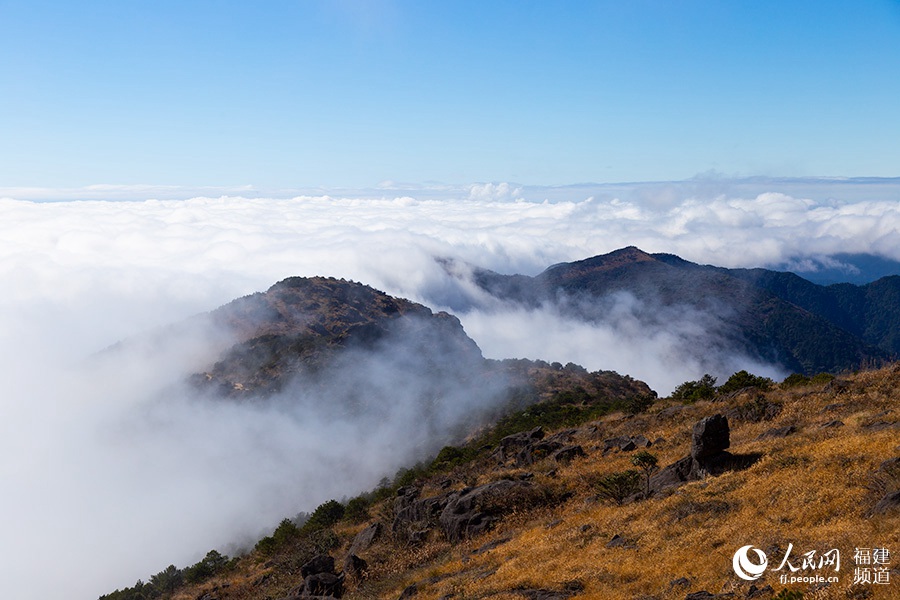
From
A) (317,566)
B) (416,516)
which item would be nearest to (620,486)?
(416,516)

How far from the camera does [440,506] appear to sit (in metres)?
Answer: 29.8

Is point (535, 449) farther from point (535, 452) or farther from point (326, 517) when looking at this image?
point (326, 517)

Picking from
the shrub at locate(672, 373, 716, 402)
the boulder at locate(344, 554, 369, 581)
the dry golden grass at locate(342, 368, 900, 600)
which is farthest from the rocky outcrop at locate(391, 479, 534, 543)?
the shrub at locate(672, 373, 716, 402)

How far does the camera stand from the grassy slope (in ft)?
48.3

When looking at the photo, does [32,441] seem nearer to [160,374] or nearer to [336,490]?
[160,374]

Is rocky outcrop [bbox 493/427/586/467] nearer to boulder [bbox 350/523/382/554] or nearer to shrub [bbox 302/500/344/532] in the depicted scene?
boulder [bbox 350/523/382/554]

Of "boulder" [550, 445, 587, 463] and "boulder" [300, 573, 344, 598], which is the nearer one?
"boulder" [300, 573, 344, 598]

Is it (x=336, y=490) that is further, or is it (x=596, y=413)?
(x=336, y=490)

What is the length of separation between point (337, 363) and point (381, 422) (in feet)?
82.7

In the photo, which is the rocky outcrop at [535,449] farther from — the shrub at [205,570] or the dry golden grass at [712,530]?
the shrub at [205,570]

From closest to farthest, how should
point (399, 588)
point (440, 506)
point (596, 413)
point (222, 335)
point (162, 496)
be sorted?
point (399, 588)
point (440, 506)
point (596, 413)
point (162, 496)
point (222, 335)

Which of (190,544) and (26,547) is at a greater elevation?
(190,544)

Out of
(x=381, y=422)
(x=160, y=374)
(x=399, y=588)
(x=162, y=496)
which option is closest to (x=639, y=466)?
(x=399, y=588)

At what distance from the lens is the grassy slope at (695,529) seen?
14719 millimetres
